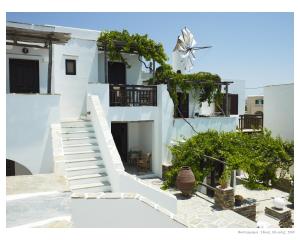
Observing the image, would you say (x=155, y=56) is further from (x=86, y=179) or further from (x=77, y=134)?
(x=86, y=179)

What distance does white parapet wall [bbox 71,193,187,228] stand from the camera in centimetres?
607

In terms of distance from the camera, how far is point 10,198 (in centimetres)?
516

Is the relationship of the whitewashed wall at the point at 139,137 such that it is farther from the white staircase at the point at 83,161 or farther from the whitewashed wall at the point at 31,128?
the whitewashed wall at the point at 31,128

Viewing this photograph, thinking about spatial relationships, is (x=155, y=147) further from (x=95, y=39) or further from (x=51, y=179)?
(x=51, y=179)

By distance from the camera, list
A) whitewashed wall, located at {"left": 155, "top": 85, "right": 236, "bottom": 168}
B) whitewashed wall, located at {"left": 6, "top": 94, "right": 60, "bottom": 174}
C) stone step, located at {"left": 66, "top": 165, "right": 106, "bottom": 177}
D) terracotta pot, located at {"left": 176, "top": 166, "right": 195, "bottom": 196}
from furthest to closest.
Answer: whitewashed wall, located at {"left": 155, "top": 85, "right": 236, "bottom": 168} → terracotta pot, located at {"left": 176, "top": 166, "right": 195, "bottom": 196} → stone step, located at {"left": 66, "top": 165, "right": 106, "bottom": 177} → whitewashed wall, located at {"left": 6, "top": 94, "right": 60, "bottom": 174}

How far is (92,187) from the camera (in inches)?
318

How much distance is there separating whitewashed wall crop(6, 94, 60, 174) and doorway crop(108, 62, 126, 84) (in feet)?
20.0

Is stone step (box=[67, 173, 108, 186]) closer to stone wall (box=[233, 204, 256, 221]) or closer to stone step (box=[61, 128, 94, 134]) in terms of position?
stone step (box=[61, 128, 94, 134])

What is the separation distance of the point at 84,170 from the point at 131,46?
730 centimetres

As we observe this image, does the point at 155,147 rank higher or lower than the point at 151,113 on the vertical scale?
A: lower

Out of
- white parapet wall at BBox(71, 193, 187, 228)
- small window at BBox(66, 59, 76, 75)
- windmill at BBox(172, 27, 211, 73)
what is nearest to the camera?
white parapet wall at BBox(71, 193, 187, 228)

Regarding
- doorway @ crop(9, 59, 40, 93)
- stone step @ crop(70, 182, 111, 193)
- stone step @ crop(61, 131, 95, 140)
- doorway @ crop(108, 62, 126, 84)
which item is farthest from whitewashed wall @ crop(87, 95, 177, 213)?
doorway @ crop(108, 62, 126, 84)
